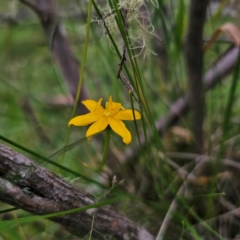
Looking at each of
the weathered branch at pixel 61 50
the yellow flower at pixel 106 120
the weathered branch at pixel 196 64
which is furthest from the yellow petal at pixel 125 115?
the weathered branch at pixel 61 50

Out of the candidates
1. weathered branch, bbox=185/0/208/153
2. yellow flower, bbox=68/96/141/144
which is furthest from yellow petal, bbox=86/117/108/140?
weathered branch, bbox=185/0/208/153

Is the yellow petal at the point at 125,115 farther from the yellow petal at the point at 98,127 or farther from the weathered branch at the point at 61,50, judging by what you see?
the weathered branch at the point at 61,50

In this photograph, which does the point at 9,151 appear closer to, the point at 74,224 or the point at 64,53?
the point at 74,224

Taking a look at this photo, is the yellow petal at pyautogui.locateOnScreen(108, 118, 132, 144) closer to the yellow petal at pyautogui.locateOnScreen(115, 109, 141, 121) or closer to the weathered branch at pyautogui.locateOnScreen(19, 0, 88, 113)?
the yellow petal at pyautogui.locateOnScreen(115, 109, 141, 121)

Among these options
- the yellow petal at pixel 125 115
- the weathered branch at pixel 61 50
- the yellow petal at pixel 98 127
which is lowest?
the yellow petal at pixel 98 127

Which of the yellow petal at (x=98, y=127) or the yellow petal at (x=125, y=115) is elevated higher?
the yellow petal at (x=125, y=115)
